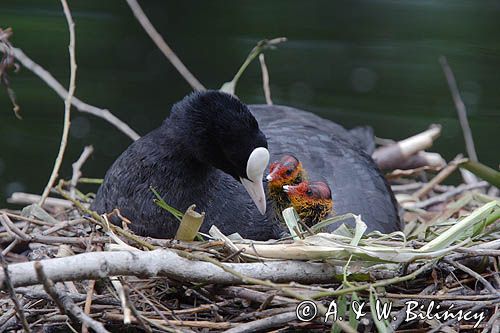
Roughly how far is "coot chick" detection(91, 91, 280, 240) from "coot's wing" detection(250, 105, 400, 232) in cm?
46

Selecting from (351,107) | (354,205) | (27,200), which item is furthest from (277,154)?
(351,107)

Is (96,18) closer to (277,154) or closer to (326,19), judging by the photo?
(326,19)

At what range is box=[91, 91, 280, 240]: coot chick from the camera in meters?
3.63

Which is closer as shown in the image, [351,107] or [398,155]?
[398,155]

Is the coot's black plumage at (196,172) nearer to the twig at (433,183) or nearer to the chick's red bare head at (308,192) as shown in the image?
the chick's red bare head at (308,192)

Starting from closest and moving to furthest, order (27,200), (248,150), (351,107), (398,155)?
1. (248,150)
2. (27,200)
3. (398,155)
4. (351,107)

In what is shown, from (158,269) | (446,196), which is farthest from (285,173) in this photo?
(446,196)

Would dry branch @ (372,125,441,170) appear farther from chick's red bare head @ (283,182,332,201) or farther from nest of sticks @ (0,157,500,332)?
nest of sticks @ (0,157,500,332)

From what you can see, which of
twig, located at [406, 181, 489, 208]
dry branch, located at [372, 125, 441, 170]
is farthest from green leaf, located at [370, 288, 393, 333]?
dry branch, located at [372, 125, 441, 170]

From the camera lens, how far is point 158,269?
2.98m

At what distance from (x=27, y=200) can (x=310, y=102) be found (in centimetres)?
350

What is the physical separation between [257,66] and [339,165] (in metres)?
4.08

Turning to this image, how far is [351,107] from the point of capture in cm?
796

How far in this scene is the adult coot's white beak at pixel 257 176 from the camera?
3.60 meters
